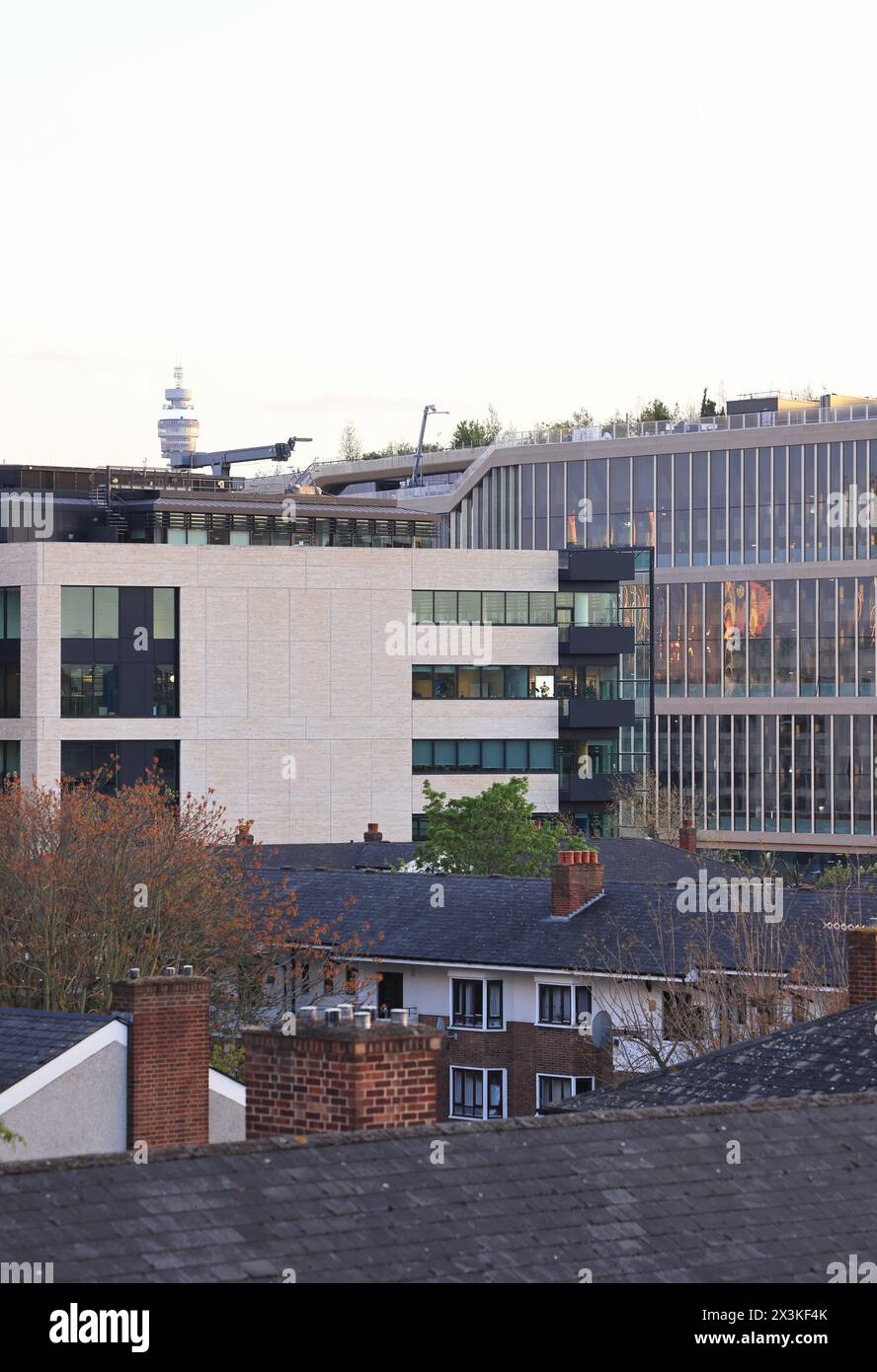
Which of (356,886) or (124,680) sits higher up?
(124,680)

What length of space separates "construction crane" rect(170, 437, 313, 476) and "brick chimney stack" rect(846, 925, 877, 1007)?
307 feet

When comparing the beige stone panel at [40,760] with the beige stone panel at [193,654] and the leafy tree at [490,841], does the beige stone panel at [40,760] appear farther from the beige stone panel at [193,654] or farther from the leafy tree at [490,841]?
the leafy tree at [490,841]

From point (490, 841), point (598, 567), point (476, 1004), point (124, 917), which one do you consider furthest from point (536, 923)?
point (598, 567)

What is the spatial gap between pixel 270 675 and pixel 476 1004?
37.2m

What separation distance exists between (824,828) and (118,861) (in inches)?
3022

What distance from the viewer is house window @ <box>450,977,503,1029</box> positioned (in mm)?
44688

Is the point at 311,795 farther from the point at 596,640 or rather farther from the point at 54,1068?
the point at 54,1068

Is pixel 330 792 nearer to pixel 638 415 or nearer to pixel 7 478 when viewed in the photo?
pixel 7 478

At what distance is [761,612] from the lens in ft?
370

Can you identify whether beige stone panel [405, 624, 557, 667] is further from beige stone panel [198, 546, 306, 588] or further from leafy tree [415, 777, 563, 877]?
leafy tree [415, 777, 563, 877]

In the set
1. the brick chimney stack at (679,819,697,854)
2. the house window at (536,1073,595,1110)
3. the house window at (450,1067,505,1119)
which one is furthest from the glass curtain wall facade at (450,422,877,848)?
the house window at (536,1073,595,1110)

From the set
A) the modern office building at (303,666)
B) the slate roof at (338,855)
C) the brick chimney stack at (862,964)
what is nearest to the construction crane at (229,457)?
the modern office building at (303,666)
